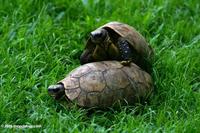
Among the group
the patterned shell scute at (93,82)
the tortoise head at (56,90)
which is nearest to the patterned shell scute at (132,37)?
the patterned shell scute at (93,82)

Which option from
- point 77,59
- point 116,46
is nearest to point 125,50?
point 116,46

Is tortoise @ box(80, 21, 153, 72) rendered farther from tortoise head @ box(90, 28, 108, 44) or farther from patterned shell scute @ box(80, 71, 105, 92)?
patterned shell scute @ box(80, 71, 105, 92)

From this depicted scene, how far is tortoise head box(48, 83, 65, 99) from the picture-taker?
198 inches

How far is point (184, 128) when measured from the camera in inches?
187

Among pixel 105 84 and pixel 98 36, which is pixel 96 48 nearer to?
pixel 98 36

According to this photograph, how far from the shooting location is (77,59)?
5973mm

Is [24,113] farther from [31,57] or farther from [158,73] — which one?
[158,73]

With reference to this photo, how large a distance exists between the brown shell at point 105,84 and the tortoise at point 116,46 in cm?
17

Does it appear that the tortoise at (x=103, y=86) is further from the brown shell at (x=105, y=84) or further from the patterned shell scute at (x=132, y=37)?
the patterned shell scute at (x=132, y=37)

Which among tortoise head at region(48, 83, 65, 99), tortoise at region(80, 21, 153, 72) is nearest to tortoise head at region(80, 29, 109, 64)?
tortoise at region(80, 21, 153, 72)

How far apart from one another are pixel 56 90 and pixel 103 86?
Answer: 411mm

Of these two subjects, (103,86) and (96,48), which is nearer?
(103,86)

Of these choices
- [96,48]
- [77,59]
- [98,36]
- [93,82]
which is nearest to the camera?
[93,82]

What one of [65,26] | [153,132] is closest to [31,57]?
[65,26]
